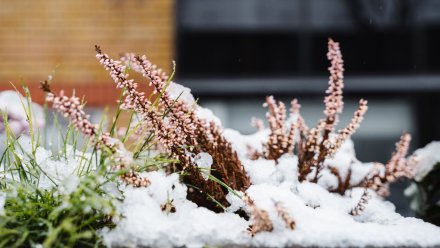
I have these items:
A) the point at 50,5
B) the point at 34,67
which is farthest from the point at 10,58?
the point at 50,5

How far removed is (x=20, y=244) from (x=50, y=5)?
468cm

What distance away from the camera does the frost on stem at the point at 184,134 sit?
152 centimetres

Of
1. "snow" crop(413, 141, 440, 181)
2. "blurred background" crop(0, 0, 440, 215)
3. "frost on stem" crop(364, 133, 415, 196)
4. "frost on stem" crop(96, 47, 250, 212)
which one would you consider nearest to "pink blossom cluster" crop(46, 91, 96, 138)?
"frost on stem" crop(96, 47, 250, 212)

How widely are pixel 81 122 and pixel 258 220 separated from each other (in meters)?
0.46

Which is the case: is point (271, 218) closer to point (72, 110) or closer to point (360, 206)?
point (360, 206)

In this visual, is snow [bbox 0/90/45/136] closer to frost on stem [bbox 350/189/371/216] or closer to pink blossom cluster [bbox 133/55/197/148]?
pink blossom cluster [bbox 133/55/197/148]

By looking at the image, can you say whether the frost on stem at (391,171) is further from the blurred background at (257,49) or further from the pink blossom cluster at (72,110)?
the blurred background at (257,49)

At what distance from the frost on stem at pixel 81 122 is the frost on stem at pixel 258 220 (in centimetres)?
29

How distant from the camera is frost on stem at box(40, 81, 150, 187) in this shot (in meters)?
1.36

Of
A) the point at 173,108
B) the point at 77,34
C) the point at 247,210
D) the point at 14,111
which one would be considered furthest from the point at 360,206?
the point at 77,34

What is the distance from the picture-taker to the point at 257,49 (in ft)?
19.1

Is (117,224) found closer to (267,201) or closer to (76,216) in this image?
(76,216)

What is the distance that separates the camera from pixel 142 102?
1.53 meters

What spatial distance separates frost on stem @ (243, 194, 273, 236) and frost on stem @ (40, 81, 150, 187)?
0.29m
